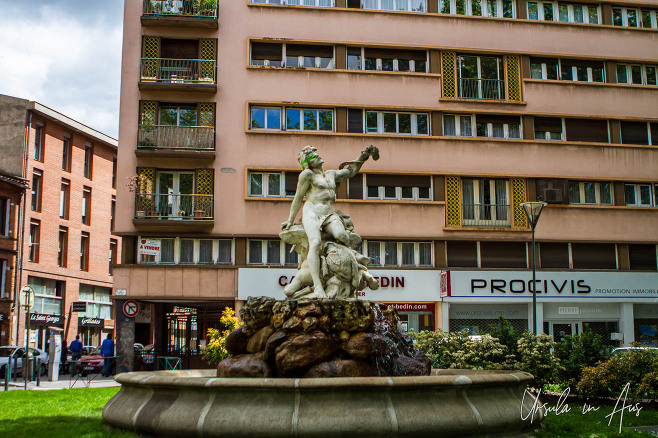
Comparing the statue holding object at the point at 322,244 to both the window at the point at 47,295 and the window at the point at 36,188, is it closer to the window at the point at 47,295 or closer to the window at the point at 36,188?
the window at the point at 47,295

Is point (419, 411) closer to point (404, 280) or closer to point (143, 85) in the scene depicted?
point (404, 280)

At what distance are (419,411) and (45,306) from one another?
129ft

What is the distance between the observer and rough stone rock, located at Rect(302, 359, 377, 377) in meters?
8.67

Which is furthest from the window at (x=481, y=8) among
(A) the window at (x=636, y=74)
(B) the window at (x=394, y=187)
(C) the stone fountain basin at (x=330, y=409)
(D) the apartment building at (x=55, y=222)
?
(C) the stone fountain basin at (x=330, y=409)

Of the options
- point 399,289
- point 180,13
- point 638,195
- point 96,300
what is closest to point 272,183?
point 399,289

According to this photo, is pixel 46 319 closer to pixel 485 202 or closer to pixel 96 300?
pixel 96 300

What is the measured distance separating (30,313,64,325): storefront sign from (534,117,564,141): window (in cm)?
2844

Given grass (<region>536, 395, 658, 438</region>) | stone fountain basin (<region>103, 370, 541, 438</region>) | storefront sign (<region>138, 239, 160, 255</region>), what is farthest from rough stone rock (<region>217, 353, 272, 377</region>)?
storefront sign (<region>138, 239, 160, 255</region>)

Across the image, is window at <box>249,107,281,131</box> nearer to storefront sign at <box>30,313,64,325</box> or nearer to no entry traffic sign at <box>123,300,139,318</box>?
no entry traffic sign at <box>123,300,139,318</box>

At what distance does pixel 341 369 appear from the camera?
8.73 metres

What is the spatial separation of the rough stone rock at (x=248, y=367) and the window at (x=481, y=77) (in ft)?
81.8

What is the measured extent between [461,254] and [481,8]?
11.4 meters

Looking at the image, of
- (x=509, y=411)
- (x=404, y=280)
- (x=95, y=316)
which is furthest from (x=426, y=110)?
(x=95, y=316)

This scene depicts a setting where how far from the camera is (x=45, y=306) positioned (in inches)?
1667
